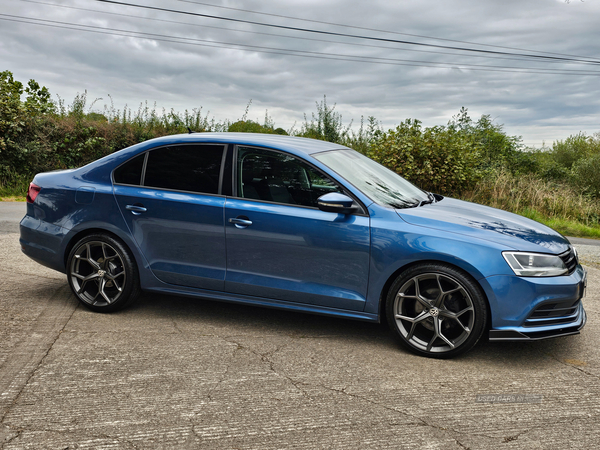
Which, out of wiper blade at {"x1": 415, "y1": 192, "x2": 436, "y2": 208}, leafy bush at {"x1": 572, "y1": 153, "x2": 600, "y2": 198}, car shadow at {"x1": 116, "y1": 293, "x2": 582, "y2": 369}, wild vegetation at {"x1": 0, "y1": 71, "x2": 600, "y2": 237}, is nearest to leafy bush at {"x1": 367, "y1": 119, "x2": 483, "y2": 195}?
wild vegetation at {"x1": 0, "y1": 71, "x2": 600, "y2": 237}

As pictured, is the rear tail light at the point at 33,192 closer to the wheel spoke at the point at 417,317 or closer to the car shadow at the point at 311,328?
the car shadow at the point at 311,328

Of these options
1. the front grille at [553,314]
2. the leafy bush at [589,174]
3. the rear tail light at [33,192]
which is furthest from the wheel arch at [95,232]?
the leafy bush at [589,174]

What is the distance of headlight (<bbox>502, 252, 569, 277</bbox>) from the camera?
12.4 ft

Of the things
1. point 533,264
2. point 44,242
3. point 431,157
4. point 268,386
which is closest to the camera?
point 268,386

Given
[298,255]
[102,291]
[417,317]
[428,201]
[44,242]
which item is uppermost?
[428,201]

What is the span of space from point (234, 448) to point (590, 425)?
1.98 metres

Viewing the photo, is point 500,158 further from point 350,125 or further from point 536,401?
point 536,401

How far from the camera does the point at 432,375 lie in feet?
12.2

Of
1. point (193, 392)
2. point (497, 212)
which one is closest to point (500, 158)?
point (497, 212)

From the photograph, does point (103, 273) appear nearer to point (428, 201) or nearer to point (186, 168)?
point (186, 168)

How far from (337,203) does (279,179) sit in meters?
0.65

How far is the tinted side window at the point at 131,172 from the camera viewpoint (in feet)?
16.1

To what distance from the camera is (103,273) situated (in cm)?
494

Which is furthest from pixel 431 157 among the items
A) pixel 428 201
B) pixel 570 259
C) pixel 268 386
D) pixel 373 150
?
pixel 268 386
